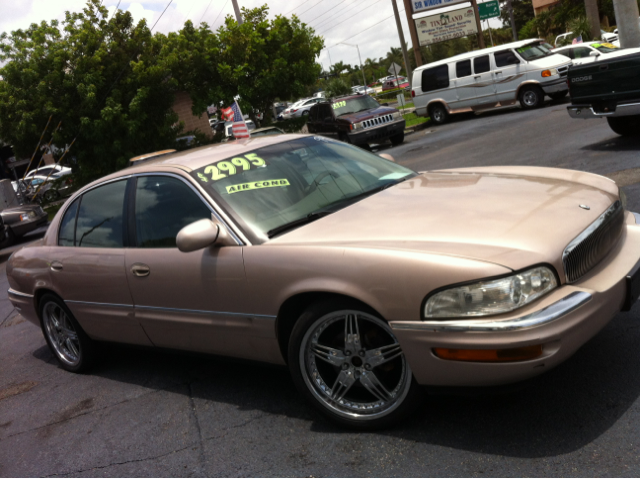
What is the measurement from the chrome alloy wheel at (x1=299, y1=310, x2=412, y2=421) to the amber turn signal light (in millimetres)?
318

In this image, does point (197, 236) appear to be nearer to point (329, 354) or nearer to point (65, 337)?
point (329, 354)

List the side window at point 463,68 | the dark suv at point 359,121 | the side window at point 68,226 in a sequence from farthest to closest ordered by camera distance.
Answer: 1. the side window at point 463,68
2. the dark suv at point 359,121
3. the side window at point 68,226

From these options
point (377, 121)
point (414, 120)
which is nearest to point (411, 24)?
point (414, 120)

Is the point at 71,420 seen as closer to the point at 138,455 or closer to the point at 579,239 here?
the point at 138,455

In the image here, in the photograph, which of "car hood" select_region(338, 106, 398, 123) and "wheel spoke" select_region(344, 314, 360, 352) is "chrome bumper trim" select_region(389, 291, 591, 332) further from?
"car hood" select_region(338, 106, 398, 123)

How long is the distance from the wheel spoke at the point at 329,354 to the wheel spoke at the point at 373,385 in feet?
0.45

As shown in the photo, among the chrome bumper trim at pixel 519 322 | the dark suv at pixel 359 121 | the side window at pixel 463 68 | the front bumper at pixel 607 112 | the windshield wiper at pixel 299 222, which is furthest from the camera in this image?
the side window at pixel 463 68

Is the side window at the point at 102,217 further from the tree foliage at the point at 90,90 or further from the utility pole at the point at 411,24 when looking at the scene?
the utility pole at the point at 411,24

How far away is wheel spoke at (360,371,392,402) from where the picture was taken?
327 centimetres

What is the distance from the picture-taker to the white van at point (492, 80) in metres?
19.5

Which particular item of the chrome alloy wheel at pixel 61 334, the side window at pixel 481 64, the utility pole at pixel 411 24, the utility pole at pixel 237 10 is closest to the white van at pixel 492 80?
the side window at pixel 481 64

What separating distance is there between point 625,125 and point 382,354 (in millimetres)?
8792

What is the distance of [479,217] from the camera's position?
10.8 feet

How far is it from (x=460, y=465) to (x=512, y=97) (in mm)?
19072
